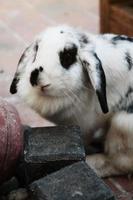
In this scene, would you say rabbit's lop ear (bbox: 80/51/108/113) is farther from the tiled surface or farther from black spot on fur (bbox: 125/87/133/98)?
the tiled surface

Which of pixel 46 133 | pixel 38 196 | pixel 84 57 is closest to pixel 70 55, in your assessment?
pixel 84 57

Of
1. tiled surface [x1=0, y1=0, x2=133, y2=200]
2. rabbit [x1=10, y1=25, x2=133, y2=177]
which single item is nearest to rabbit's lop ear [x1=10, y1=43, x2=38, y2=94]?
rabbit [x1=10, y1=25, x2=133, y2=177]

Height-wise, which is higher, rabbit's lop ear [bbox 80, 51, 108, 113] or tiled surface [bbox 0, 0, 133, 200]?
rabbit's lop ear [bbox 80, 51, 108, 113]

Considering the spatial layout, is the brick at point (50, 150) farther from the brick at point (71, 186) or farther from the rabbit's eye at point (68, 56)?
the rabbit's eye at point (68, 56)

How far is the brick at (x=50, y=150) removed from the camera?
1948 mm

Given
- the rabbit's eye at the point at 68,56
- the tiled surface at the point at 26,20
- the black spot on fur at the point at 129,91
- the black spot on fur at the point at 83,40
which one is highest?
the black spot on fur at the point at 83,40

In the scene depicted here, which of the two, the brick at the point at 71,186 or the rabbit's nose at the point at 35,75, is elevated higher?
the rabbit's nose at the point at 35,75

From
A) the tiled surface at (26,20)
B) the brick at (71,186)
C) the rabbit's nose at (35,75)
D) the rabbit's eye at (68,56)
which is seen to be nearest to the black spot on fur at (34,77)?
the rabbit's nose at (35,75)

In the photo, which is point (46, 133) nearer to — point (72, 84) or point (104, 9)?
point (72, 84)

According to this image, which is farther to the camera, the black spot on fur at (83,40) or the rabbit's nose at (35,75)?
the black spot on fur at (83,40)

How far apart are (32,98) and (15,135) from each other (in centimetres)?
17

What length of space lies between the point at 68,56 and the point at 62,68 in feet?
0.22

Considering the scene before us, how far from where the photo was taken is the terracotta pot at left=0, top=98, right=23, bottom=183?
196cm

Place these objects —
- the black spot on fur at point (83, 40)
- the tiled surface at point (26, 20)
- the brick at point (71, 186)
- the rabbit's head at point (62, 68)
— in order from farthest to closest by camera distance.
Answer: the tiled surface at point (26, 20), the black spot on fur at point (83, 40), the rabbit's head at point (62, 68), the brick at point (71, 186)
